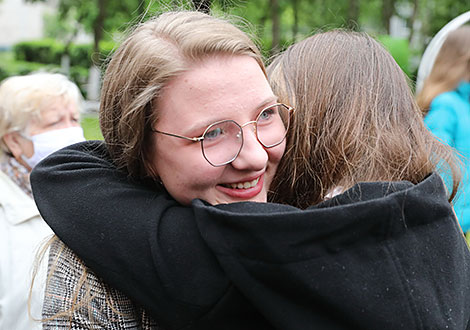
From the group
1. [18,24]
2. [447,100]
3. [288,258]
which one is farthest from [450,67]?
[18,24]

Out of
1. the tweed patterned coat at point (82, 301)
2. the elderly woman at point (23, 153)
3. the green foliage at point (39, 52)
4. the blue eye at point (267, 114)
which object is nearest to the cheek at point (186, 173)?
the blue eye at point (267, 114)

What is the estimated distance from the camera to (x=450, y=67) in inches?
182

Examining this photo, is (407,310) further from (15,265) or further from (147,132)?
(15,265)

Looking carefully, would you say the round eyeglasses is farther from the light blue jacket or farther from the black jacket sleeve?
the light blue jacket

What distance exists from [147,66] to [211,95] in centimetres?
21

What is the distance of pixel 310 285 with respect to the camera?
130cm

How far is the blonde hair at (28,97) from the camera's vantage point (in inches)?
150

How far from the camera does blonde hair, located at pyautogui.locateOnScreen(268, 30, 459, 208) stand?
1.64 m

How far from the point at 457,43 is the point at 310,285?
3.93 m

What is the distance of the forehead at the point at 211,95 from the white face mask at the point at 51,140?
2234 mm

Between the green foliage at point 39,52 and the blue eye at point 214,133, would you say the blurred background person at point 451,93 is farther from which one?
the green foliage at point 39,52

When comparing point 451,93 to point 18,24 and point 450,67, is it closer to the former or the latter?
point 450,67

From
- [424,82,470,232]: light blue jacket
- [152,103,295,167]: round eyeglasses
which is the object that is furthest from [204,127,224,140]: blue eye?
[424,82,470,232]: light blue jacket

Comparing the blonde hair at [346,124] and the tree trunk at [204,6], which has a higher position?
the tree trunk at [204,6]
